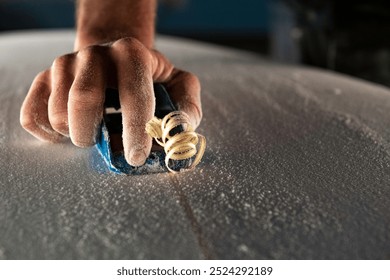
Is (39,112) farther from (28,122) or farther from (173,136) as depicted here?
(173,136)

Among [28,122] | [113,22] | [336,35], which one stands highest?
[113,22]

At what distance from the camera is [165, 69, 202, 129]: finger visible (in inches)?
34.0

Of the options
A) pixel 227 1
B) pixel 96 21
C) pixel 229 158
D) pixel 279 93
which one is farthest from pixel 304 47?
pixel 227 1

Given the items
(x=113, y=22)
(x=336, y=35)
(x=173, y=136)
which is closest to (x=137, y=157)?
(x=173, y=136)

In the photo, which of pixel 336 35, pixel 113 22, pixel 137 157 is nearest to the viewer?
pixel 137 157

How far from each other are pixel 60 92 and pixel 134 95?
5.0 inches

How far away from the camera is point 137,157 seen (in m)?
0.74

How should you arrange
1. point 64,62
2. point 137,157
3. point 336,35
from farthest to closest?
point 336,35 < point 64,62 < point 137,157

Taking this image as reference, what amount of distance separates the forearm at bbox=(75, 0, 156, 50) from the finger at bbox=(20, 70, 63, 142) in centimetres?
17

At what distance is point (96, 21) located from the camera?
1.06 meters

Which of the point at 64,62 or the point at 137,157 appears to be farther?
the point at 64,62

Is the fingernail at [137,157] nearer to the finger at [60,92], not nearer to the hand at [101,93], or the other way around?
the hand at [101,93]

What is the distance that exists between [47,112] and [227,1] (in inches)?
147
